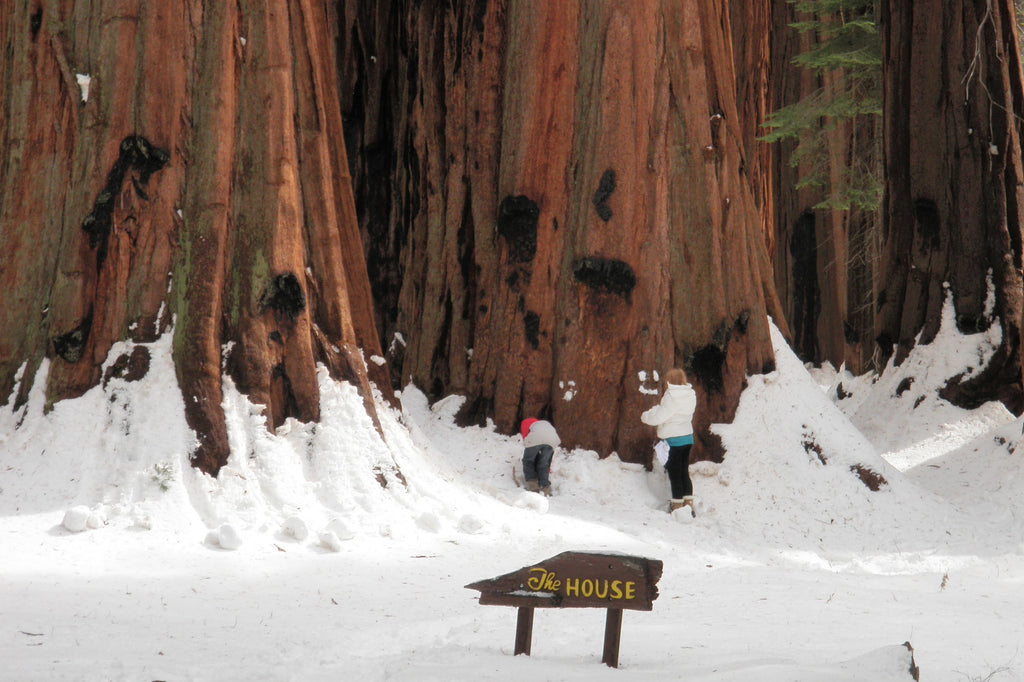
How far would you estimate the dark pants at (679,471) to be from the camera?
7664 millimetres

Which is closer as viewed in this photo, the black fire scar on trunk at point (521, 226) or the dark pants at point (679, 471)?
the dark pants at point (679, 471)

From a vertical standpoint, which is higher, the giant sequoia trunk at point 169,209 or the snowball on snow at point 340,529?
the giant sequoia trunk at point 169,209

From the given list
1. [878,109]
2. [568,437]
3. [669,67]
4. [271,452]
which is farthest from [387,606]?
[878,109]

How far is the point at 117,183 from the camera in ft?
21.8

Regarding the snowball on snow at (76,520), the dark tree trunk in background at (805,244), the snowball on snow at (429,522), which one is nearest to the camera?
the snowball on snow at (76,520)

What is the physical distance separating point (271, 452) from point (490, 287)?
10.8 ft

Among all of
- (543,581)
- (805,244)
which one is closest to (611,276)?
(543,581)

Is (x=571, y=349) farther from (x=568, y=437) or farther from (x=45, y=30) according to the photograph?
(x=45, y=30)

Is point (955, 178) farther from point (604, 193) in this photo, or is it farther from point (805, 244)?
point (805, 244)

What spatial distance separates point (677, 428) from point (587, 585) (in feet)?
12.7

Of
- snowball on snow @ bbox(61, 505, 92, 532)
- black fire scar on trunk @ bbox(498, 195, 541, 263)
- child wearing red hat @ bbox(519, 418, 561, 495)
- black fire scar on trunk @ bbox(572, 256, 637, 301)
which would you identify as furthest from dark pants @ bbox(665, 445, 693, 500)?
snowball on snow @ bbox(61, 505, 92, 532)

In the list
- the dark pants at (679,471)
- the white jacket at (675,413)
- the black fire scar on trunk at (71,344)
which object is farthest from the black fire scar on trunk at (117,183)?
the dark pants at (679,471)

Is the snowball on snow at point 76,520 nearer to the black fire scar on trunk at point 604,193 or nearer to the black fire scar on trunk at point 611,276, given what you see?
the black fire scar on trunk at point 611,276

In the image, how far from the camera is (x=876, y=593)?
5.86 m
